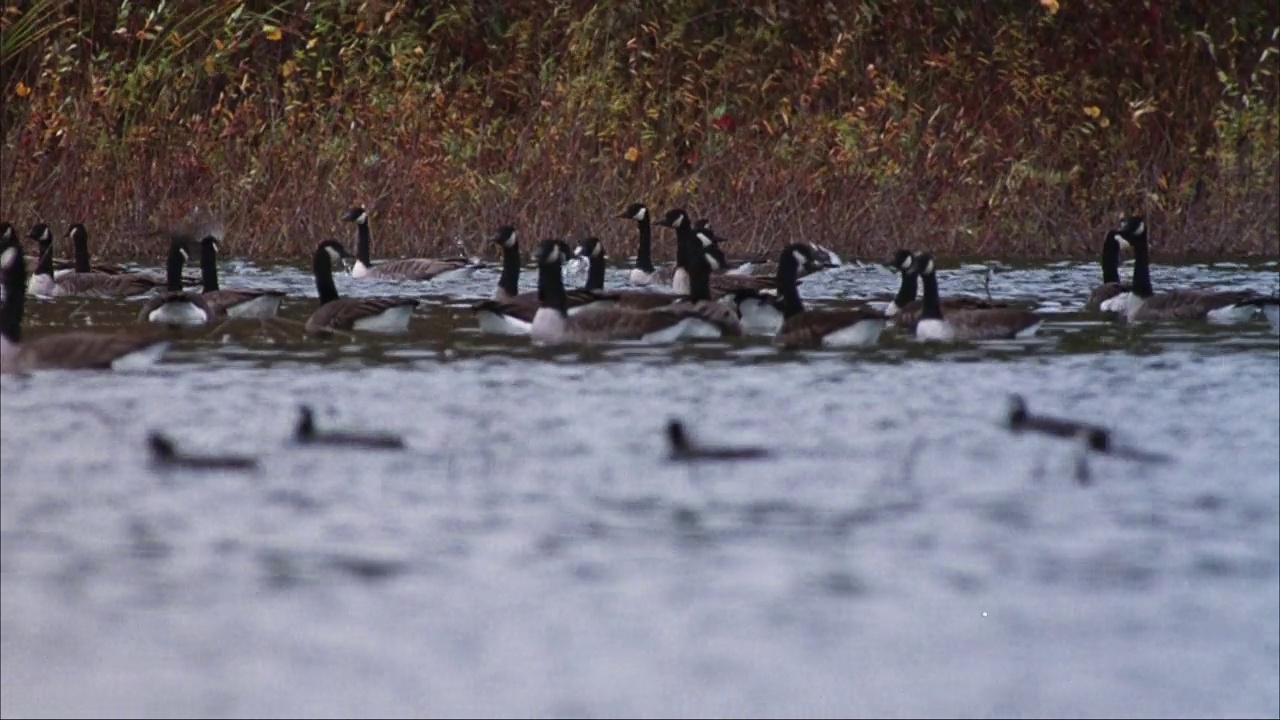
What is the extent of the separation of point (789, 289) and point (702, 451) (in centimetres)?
563

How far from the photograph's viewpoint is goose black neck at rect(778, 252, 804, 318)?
1542cm

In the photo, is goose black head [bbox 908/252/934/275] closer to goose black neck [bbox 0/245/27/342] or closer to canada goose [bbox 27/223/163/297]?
goose black neck [bbox 0/245/27/342]

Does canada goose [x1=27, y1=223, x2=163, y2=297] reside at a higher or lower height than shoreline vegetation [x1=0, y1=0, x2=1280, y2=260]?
lower

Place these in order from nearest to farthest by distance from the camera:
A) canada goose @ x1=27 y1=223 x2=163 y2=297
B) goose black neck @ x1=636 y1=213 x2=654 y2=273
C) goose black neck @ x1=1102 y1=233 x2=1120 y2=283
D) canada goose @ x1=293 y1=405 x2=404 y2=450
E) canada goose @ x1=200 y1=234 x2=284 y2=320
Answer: canada goose @ x1=293 y1=405 x2=404 y2=450, canada goose @ x1=200 y1=234 x2=284 y2=320, goose black neck @ x1=1102 y1=233 x2=1120 y2=283, canada goose @ x1=27 y1=223 x2=163 y2=297, goose black neck @ x1=636 y1=213 x2=654 y2=273

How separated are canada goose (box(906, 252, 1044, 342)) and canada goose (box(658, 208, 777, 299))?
2934 millimetres

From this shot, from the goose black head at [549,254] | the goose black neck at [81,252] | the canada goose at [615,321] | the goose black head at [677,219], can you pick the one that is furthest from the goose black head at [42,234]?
the canada goose at [615,321]

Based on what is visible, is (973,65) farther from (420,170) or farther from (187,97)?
(187,97)

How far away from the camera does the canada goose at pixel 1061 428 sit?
1016cm

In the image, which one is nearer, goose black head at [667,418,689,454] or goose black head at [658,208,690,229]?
goose black head at [667,418,689,454]

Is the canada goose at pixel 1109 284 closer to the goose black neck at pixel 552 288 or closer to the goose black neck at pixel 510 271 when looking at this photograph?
the goose black neck at pixel 510 271

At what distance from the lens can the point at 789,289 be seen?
15.4 m

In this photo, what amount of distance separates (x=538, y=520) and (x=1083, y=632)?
2.24m

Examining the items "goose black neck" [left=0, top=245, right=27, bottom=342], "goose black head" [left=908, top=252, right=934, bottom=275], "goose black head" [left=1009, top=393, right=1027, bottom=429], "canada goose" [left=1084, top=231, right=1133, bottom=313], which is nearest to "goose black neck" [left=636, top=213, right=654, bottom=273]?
"canada goose" [left=1084, top=231, right=1133, bottom=313]

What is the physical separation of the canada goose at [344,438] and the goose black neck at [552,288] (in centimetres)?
425
